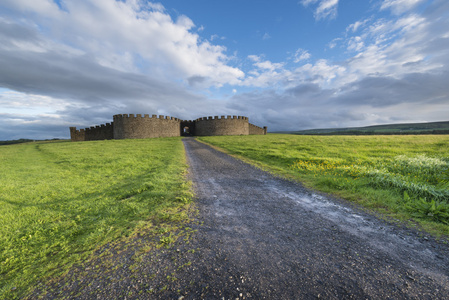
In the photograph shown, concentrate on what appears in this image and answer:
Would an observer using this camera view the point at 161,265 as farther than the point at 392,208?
No

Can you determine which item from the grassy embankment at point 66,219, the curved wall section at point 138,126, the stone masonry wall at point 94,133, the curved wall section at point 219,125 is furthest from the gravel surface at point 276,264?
the stone masonry wall at point 94,133

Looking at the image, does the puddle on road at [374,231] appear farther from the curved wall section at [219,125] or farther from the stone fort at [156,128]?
the curved wall section at [219,125]

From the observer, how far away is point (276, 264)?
2770 mm

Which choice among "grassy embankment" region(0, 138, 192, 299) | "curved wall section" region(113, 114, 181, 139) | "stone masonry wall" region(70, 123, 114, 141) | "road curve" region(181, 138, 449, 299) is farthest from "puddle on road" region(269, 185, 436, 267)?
"stone masonry wall" region(70, 123, 114, 141)

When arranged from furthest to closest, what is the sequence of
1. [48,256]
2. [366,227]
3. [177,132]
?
[177,132] < [366,227] < [48,256]

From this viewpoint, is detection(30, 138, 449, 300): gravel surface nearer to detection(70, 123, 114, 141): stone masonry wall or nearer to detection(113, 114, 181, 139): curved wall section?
detection(113, 114, 181, 139): curved wall section

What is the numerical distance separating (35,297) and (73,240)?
1.51 m

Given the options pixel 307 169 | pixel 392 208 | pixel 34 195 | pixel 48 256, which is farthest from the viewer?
pixel 307 169

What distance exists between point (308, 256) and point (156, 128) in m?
49.7

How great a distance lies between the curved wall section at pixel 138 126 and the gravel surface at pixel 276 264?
4670 centimetres

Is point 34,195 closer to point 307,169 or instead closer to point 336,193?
point 336,193

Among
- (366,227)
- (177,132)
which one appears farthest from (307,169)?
(177,132)

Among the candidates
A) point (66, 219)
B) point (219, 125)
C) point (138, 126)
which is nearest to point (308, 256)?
point (66, 219)

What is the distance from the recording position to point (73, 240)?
143 inches
